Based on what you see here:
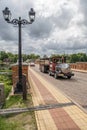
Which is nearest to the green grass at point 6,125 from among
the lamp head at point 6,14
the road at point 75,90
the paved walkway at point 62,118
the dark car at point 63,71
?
the paved walkway at point 62,118

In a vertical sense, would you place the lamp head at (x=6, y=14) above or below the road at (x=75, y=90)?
above

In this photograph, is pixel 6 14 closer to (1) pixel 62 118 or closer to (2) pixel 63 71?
(1) pixel 62 118

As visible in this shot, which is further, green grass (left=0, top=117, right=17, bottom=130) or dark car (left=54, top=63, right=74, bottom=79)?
dark car (left=54, top=63, right=74, bottom=79)

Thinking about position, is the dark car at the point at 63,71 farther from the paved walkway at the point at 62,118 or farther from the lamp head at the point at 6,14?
the paved walkway at the point at 62,118

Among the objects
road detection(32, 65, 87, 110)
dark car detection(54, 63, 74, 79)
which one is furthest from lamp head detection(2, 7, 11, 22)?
dark car detection(54, 63, 74, 79)

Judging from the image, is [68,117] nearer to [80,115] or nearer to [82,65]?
[80,115]

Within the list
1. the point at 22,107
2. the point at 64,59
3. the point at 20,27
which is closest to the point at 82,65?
the point at 64,59

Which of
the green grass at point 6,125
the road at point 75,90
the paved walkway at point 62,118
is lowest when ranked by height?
the road at point 75,90

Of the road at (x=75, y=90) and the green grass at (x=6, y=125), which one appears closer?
the green grass at (x=6, y=125)

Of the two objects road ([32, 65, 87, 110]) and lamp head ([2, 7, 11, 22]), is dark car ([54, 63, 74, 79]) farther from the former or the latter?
lamp head ([2, 7, 11, 22])

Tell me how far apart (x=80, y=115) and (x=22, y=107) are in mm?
2584

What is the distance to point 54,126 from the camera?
24.3 feet

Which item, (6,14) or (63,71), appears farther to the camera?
(63,71)

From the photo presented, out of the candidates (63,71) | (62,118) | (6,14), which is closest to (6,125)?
(62,118)
